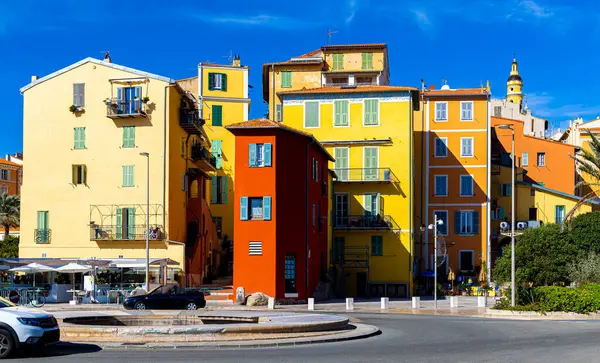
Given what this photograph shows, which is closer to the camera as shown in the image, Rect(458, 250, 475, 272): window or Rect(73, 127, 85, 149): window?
Rect(73, 127, 85, 149): window

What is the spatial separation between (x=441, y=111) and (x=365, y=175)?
1278 cm

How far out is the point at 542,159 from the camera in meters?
78.6

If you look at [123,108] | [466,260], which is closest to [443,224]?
[466,260]

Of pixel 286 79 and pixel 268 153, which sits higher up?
pixel 286 79

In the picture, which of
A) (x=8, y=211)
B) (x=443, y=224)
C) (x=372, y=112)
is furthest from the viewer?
(x=8, y=211)

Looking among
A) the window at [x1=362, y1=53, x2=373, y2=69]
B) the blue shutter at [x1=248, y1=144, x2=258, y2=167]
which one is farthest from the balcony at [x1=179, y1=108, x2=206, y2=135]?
the window at [x1=362, y1=53, x2=373, y2=69]

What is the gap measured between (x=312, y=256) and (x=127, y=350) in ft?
→ 101

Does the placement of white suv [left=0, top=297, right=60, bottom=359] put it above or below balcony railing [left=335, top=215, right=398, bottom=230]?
below

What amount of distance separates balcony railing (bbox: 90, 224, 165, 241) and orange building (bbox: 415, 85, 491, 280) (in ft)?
80.1

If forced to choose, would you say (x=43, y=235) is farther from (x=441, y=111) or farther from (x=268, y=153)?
(x=441, y=111)

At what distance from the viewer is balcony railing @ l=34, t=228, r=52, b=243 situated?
54.8 metres

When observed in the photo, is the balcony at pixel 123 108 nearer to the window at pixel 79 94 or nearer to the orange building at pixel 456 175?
the window at pixel 79 94

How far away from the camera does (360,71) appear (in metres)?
76.8

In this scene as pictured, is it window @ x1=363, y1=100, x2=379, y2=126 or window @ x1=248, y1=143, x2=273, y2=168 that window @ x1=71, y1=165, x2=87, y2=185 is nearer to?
window @ x1=248, y1=143, x2=273, y2=168
